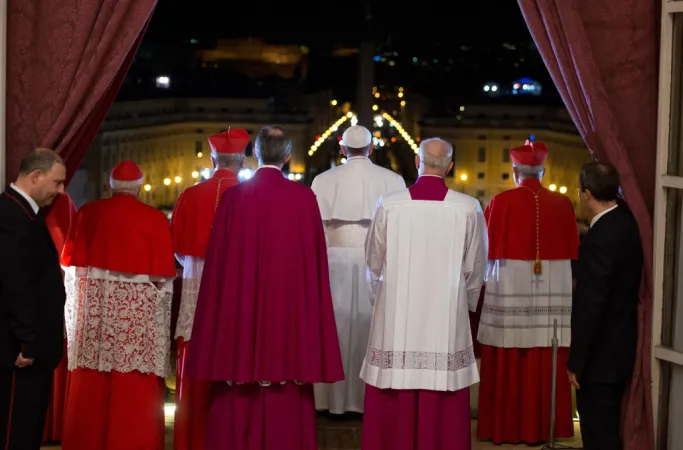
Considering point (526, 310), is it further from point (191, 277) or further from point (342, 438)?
point (191, 277)

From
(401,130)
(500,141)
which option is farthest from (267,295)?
(500,141)

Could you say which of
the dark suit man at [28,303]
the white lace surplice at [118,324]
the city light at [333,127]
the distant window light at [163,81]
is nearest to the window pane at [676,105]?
the white lace surplice at [118,324]

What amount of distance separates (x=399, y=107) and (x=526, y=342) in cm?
3419

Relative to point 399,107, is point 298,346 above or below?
below

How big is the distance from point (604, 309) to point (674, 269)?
42 cm

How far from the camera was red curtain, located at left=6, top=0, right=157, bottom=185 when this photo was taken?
4.52 m

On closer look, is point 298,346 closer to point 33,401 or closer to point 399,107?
point 33,401

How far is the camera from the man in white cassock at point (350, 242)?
5.50 meters

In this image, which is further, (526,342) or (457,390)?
(526,342)

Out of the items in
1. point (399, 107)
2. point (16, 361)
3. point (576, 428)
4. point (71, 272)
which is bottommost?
point (576, 428)

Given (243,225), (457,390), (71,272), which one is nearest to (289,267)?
(243,225)

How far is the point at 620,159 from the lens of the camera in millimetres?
4426

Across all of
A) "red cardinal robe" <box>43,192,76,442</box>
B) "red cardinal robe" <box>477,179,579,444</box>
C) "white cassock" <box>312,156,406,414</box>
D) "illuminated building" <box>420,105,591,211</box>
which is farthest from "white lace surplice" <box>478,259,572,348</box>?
"illuminated building" <box>420,105,591,211</box>

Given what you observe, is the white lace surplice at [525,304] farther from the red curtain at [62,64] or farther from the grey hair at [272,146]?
the red curtain at [62,64]
